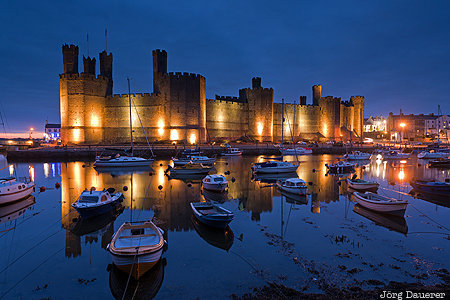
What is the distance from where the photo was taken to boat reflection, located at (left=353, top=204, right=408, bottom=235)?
1024 centimetres

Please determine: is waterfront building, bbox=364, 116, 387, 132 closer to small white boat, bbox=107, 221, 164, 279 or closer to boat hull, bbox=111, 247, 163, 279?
small white boat, bbox=107, 221, 164, 279

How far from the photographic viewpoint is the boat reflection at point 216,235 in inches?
344

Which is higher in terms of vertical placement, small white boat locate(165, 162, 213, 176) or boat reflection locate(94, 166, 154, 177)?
small white boat locate(165, 162, 213, 176)

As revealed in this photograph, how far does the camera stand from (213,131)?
46.3 metres

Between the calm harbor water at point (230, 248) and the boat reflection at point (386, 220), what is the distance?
4 centimetres

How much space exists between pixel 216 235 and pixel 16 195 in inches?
431

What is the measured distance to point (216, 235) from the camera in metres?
9.45

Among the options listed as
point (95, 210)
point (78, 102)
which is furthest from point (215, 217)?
point (78, 102)

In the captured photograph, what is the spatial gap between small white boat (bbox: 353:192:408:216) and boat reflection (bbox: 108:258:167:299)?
30.3 ft

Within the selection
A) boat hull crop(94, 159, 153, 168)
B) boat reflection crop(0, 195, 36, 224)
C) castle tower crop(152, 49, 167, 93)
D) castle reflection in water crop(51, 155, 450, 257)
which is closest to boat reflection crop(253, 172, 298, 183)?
castle reflection in water crop(51, 155, 450, 257)

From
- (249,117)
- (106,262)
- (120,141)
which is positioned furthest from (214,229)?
(249,117)

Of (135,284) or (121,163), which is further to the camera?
(121,163)

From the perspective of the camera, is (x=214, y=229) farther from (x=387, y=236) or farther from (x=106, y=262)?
(x=387, y=236)

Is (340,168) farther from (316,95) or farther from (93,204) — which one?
(316,95)
